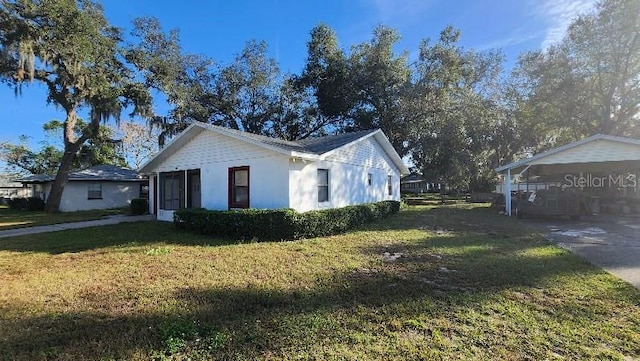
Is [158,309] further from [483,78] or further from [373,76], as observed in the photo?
[483,78]

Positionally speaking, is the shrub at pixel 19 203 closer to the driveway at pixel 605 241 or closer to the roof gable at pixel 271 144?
the roof gable at pixel 271 144

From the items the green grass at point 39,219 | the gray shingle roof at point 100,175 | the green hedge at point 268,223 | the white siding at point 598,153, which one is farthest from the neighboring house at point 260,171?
the gray shingle roof at point 100,175

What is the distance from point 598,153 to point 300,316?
1543cm

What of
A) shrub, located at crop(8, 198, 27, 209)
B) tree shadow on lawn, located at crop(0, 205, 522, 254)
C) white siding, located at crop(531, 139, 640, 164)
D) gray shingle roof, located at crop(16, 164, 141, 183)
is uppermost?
white siding, located at crop(531, 139, 640, 164)

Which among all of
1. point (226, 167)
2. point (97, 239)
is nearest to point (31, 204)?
point (97, 239)

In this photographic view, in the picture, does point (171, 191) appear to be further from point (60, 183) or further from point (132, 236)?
point (60, 183)

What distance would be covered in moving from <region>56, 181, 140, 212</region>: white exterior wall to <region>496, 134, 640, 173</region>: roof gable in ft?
86.2

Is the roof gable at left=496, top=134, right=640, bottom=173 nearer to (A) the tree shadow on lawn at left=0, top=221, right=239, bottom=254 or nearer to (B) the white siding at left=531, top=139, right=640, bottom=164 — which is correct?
(B) the white siding at left=531, top=139, right=640, bottom=164

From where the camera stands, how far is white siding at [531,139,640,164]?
44.1 ft

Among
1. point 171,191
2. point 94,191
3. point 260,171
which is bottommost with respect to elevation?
point 94,191

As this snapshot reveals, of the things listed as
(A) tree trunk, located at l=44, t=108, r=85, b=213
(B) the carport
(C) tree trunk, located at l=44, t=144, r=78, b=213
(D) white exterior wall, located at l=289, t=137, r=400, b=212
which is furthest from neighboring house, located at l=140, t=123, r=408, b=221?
(C) tree trunk, located at l=44, t=144, r=78, b=213

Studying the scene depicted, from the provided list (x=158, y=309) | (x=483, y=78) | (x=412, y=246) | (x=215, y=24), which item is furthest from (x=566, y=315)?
(x=483, y=78)

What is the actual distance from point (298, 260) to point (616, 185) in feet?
74.2

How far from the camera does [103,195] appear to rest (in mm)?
24547
